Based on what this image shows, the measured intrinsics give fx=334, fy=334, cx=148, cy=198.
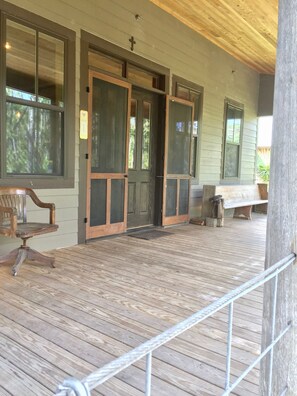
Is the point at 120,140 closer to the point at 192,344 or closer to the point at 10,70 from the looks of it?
the point at 10,70

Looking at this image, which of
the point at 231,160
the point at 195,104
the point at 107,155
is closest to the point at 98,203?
the point at 107,155

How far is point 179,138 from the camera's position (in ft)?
19.3

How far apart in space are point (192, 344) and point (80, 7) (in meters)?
3.88

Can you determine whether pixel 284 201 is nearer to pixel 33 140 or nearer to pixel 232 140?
pixel 33 140

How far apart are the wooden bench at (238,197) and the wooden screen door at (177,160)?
419mm

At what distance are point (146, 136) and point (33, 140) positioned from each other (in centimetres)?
215

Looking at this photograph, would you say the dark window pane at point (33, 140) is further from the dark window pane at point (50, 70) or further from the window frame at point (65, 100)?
the dark window pane at point (50, 70)

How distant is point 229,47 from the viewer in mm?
6676

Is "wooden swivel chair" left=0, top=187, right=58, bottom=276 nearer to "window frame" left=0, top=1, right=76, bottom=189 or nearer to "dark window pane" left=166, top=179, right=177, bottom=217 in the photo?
"window frame" left=0, top=1, right=76, bottom=189

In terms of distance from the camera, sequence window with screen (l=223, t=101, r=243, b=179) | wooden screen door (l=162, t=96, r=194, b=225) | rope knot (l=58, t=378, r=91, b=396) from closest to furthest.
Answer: rope knot (l=58, t=378, r=91, b=396) < wooden screen door (l=162, t=96, r=194, b=225) < window with screen (l=223, t=101, r=243, b=179)

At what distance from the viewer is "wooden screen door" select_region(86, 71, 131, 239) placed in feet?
14.3

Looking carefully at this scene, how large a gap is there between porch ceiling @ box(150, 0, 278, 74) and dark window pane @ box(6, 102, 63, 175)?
2701 millimetres

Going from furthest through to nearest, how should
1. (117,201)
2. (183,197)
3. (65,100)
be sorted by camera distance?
(183,197), (117,201), (65,100)

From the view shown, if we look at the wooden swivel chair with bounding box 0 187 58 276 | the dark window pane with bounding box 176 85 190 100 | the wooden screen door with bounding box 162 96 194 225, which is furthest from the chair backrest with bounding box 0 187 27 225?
the dark window pane with bounding box 176 85 190 100
